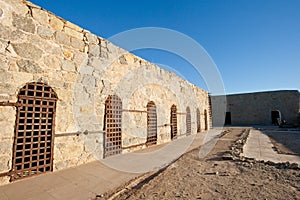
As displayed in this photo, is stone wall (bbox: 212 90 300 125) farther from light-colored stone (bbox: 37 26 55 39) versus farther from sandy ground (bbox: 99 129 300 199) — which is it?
light-colored stone (bbox: 37 26 55 39)

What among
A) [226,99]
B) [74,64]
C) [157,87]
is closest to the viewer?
[74,64]

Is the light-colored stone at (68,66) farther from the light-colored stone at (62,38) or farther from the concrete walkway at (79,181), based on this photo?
the concrete walkway at (79,181)

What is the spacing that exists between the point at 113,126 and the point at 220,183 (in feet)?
9.33

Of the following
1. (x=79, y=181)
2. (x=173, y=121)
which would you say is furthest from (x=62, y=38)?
(x=173, y=121)

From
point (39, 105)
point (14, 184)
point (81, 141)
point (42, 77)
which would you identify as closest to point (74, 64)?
point (42, 77)

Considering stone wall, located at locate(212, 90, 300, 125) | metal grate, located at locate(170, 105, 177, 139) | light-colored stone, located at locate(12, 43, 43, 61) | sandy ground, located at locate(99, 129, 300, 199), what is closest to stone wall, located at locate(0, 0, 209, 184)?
light-colored stone, located at locate(12, 43, 43, 61)

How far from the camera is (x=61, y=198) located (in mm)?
2156

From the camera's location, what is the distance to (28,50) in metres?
2.90

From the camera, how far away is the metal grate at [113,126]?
4.27m

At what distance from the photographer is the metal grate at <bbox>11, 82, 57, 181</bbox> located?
8.96 feet

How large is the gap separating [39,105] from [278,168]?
4.57 metres

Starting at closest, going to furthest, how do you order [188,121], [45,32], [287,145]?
[45,32] < [287,145] < [188,121]

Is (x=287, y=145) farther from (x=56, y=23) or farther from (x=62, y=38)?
(x=56, y=23)

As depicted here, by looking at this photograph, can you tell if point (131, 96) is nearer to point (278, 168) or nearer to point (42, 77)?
point (42, 77)
